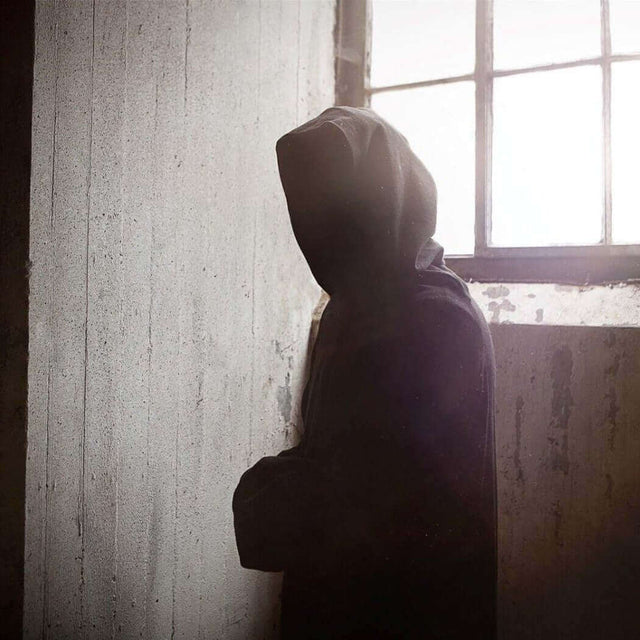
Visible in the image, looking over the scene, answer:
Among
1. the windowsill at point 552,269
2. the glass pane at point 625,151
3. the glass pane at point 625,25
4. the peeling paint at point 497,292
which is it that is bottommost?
the peeling paint at point 497,292

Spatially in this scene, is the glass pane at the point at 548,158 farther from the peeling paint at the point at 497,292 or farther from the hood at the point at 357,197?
the hood at the point at 357,197

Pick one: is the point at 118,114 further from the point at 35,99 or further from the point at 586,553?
Result: the point at 586,553

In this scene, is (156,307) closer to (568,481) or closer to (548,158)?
(568,481)

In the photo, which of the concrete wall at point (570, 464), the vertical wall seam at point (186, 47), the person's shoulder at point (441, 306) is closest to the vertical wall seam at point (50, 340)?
the vertical wall seam at point (186, 47)

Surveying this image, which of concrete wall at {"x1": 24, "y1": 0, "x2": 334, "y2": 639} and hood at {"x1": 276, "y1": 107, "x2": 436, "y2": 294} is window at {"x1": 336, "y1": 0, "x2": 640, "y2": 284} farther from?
hood at {"x1": 276, "y1": 107, "x2": 436, "y2": 294}

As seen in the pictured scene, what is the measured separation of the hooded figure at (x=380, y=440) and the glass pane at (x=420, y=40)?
53.5 inches

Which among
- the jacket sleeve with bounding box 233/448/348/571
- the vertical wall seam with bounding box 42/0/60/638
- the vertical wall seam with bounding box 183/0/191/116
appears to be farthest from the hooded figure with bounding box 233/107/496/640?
the vertical wall seam with bounding box 183/0/191/116

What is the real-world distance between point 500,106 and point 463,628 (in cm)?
174

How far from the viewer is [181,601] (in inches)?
69.2

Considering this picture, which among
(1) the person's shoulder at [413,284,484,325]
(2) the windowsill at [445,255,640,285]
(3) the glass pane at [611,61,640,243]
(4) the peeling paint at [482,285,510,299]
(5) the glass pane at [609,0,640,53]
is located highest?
(5) the glass pane at [609,0,640,53]

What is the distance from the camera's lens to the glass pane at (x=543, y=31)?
2.05 metres

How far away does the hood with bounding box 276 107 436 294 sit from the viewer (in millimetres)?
1061

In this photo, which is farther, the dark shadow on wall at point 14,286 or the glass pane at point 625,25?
the glass pane at point 625,25

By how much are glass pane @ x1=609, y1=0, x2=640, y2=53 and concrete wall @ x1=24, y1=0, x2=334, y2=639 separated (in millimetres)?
1008
